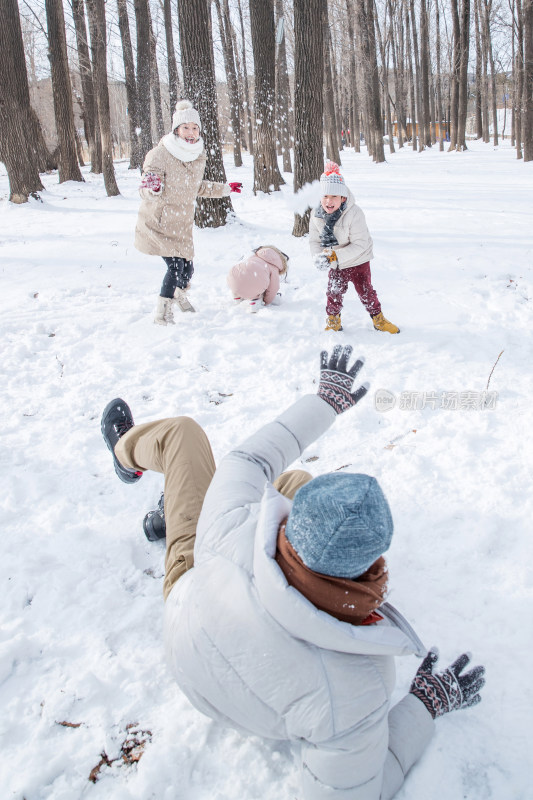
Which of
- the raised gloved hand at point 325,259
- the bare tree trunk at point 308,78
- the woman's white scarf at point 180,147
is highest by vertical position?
the bare tree trunk at point 308,78

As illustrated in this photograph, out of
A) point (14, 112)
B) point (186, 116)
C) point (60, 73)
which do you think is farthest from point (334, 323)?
point (60, 73)

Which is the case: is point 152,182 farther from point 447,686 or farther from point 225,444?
point 447,686

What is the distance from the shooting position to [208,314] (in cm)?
498

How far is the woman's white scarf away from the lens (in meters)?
4.33

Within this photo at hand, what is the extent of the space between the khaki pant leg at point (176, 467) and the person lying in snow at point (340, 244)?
2636 millimetres

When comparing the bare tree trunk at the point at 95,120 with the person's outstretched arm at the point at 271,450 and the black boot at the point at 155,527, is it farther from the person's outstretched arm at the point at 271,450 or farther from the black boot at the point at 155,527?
the person's outstretched arm at the point at 271,450

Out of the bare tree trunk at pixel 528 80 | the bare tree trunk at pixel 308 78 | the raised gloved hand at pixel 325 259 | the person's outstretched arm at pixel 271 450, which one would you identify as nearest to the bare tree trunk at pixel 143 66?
the bare tree trunk at pixel 308 78

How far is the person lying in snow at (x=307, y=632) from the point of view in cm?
109

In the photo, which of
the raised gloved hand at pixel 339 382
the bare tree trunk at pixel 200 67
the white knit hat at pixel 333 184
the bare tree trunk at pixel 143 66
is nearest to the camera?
the raised gloved hand at pixel 339 382

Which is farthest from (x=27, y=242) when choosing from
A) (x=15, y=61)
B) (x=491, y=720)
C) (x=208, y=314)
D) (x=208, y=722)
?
(x=491, y=720)

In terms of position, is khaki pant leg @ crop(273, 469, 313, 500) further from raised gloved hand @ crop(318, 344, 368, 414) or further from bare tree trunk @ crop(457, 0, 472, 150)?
bare tree trunk @ crop(457, 0, 472, 150)

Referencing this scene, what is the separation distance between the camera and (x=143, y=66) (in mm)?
14109

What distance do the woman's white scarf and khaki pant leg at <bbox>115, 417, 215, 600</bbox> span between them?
10.2 feet

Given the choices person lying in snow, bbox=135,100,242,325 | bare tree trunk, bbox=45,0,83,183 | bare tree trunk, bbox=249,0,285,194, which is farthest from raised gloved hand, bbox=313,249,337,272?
bare tree trunk, bbox=45,0,83,183
